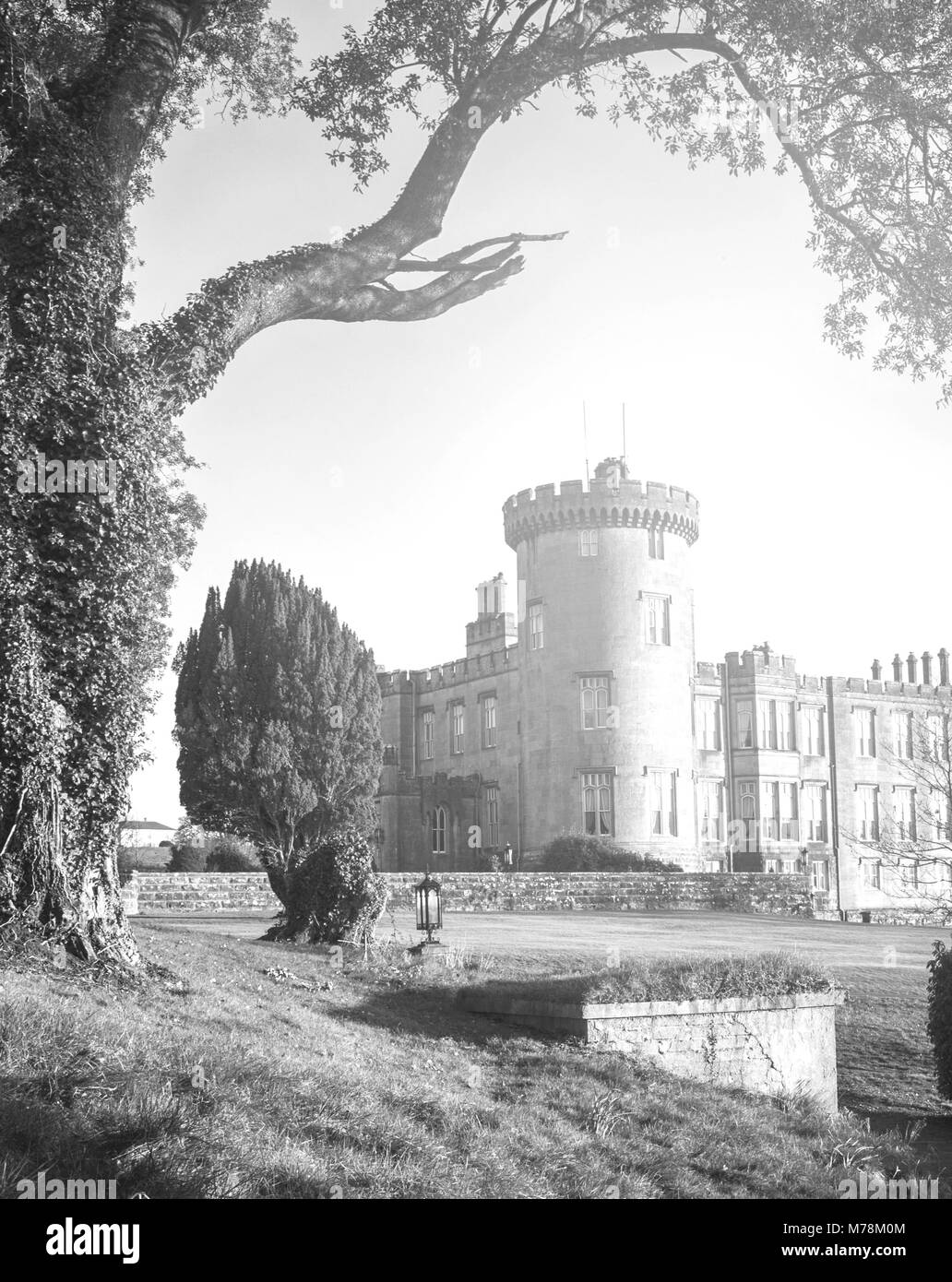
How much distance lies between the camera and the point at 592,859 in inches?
1522

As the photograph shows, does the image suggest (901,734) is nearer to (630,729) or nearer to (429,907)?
(630,729)

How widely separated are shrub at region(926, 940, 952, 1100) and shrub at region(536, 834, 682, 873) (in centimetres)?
2511

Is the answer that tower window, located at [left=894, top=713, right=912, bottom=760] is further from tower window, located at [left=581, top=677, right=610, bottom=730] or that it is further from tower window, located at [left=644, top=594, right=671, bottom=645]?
tower window, located at [left=581, top=677, right=610, bottom=730]

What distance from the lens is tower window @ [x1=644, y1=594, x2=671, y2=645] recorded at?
4291 centimetres

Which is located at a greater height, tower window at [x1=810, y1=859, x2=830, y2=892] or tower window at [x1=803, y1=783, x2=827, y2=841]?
tower window at [x1=803, y1=783, x2=827, y2=841]

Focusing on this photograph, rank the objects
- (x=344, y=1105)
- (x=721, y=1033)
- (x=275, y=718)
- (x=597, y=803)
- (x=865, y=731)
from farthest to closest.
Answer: (x=865, y=731)
(x=597, y=803)
(x=275, y=718)
(x=721, y=1033)
(x=344, y=1105)

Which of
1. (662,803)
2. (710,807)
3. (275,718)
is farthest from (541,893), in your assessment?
(710,807)

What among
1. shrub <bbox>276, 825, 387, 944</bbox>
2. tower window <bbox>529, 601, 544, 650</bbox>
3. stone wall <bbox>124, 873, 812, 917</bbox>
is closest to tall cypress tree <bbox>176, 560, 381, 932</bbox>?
stone wall <bbox>124, 873, 812, 917</bbox>

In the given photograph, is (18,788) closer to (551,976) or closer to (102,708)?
(102,708)

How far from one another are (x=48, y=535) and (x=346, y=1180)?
19.6 ft

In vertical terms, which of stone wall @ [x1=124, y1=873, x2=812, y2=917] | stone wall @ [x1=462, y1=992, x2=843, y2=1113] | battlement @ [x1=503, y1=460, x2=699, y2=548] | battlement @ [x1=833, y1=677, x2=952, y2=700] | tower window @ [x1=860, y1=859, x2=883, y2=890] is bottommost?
tower window @ [x1=860, y1=859, x2=883, y2=890]

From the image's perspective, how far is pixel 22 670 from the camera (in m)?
9.62

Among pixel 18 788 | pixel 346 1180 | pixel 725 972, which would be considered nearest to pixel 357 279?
pixel 18 788

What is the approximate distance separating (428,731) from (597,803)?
44.8 feet
